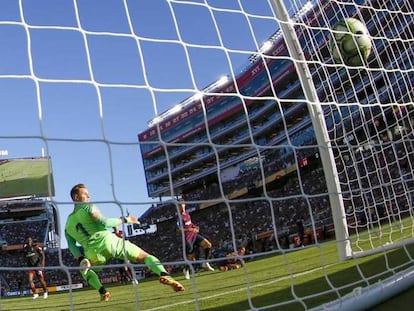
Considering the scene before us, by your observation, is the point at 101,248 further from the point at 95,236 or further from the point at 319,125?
the point at 319,125

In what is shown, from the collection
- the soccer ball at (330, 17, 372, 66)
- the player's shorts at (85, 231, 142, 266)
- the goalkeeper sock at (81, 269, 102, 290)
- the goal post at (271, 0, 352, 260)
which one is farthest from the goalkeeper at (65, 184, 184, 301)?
the soccer ball at (330, 17, 372, 66)

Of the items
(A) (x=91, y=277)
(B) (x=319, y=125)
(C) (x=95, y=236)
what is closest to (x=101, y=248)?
(C) (x=95, y=236)

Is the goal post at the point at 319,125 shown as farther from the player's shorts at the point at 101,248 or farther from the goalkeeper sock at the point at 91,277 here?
the goalkeeper sock at the point at 91,277

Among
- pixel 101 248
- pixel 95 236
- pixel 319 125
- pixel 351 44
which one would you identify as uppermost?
pixel 351 44

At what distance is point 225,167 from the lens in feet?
113

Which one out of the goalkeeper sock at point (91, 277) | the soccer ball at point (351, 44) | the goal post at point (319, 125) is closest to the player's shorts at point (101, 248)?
the goalkeeper sock at point (91, 277)

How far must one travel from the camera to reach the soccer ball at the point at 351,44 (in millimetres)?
4137

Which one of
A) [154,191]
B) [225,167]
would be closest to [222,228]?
[225,167]

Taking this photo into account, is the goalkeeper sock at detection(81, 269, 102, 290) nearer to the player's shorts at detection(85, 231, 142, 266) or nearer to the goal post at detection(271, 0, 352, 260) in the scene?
the player's shorts at detection(85, 231, 142, 266)

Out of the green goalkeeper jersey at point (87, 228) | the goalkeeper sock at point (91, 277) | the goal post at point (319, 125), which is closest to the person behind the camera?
the goal post at point (319, 125)

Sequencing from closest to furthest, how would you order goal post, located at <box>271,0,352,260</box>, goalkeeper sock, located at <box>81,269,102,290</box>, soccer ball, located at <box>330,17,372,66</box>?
Answer: goal post, located at <box>271,0,352,260</box>, soccer ball, located at <box>330,17,372,66</box>, goalkeeper sock, located at <box>81,269,102,290</box>

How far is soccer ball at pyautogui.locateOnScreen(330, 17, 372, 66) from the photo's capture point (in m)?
4.14

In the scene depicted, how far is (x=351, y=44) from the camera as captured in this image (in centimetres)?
414

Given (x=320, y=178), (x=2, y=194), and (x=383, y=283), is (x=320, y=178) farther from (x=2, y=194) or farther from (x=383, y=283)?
(x=383, y=283)
